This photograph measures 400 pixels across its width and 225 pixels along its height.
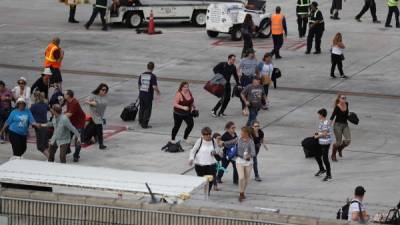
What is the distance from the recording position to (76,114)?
70.0 ft

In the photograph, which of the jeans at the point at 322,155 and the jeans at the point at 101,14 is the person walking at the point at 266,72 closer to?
the jeans at the point at 322,155

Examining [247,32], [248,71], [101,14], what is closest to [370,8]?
[247,32]

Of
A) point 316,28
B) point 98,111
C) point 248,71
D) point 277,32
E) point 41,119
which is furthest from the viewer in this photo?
point 316,28

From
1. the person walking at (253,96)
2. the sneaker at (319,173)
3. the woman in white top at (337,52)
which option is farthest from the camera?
the woman in white top at (337,52)

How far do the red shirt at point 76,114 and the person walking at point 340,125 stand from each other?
4758 millimetres

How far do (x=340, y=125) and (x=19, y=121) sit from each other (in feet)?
19.8

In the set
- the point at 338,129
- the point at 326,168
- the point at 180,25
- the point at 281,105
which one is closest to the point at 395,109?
the point at 281,105

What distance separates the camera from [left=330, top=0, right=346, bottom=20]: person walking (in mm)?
39381

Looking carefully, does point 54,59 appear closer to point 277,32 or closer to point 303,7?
point 277,32

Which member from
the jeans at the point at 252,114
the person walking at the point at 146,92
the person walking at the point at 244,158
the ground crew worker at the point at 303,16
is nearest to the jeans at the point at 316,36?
the ground crew worker at the point at 303,16

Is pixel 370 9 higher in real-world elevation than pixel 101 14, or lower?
higher

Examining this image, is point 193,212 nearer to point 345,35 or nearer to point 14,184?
point 14,184

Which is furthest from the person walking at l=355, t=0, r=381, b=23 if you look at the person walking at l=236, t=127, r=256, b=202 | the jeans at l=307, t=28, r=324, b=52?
the person walking at l=236, t=127, r=256, b=202

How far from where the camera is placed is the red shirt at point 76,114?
21172mm
